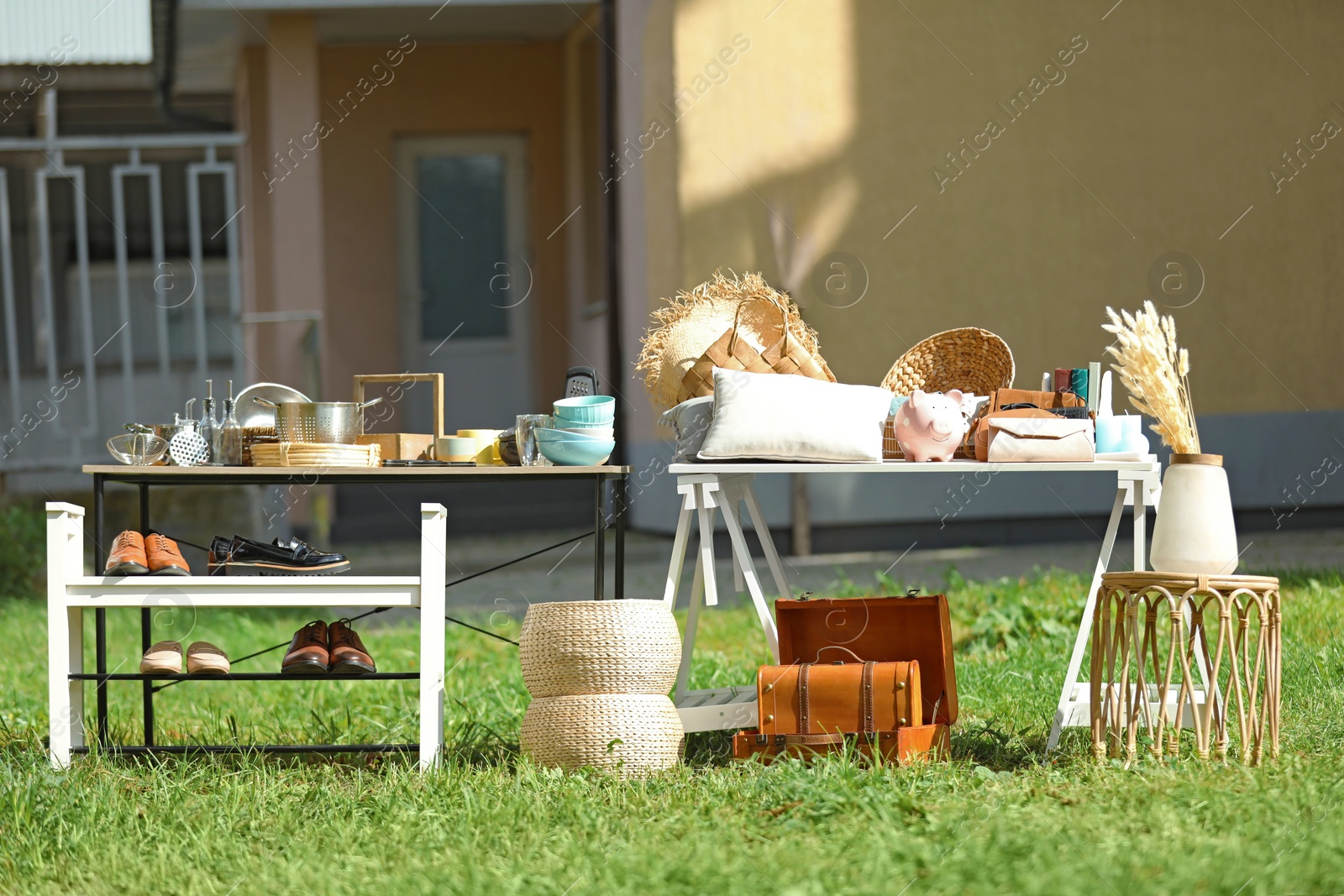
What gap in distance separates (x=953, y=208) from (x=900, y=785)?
5.53m

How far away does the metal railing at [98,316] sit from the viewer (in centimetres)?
786

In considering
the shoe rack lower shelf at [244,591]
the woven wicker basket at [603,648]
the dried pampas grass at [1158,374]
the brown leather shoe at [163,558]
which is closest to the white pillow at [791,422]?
the woven wicker basket at [603,648]

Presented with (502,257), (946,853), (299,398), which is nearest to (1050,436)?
(946,853)

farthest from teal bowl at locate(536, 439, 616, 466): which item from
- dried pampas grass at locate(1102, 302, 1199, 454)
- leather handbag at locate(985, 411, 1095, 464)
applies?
dried pampas grass at locate(1102, 302, 1199, 454)

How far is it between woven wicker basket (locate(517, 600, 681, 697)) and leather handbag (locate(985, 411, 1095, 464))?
0.92m

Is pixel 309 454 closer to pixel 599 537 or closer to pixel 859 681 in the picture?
pixel 599 537

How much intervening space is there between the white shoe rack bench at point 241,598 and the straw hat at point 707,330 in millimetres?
787

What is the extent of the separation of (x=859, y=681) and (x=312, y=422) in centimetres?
152

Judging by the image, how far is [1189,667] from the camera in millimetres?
3100

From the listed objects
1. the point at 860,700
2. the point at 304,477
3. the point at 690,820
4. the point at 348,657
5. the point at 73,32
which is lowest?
the point at 690,820

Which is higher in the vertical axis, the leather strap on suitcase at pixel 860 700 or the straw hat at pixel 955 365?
the straw hat at pixel 955 365

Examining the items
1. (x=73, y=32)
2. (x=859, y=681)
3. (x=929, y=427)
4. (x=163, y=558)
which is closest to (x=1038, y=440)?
(x=929, y=427)

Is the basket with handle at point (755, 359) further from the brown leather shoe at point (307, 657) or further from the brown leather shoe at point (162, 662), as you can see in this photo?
the brown leather shoe at point (162, 662)

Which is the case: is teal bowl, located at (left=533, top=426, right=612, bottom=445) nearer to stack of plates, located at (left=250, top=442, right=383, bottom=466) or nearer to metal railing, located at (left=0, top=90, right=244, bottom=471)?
stack of plates, located at (left=250, top=442, right=383, bottom=466)
